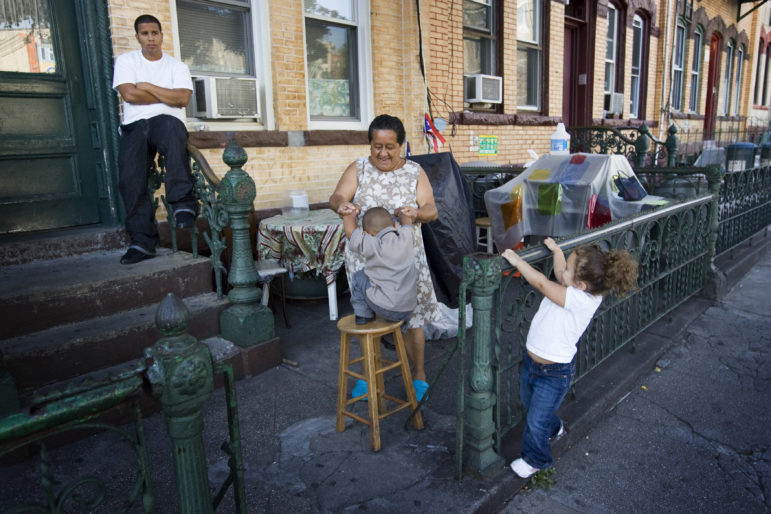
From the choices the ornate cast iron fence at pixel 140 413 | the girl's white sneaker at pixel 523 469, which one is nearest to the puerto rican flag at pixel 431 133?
the girl's white sneaker at pixel 523 469

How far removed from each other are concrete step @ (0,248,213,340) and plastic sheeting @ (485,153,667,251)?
137 inches

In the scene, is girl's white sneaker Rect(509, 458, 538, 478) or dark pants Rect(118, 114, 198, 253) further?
dark pants Rect(118, 114, 198, 253)

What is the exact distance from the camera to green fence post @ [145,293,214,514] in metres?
1.52

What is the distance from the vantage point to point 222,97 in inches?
217

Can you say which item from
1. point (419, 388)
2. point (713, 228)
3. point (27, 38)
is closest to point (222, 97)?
point (27, 38)

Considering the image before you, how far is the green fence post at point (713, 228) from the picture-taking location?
536cm

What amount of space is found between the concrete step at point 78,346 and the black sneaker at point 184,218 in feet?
2.33

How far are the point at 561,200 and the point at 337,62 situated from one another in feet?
10.8

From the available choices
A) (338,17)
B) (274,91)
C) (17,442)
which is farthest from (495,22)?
(17,442)

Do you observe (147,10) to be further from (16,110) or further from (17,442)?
(17,442)

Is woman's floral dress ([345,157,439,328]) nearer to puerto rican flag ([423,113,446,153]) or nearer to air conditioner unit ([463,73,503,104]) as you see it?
puerto rican flag ([423,113,446,153])

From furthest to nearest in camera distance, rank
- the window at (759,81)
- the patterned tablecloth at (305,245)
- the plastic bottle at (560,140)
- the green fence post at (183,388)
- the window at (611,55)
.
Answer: the window at (759,81)
the window at (611,55)
the plastic bottle at (560,140)
the patterned tablecloth at (305,245)
the green fence post at (183,388)

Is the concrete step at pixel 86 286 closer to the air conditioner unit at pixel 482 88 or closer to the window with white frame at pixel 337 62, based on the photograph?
the window with white frame at pixel 337 62

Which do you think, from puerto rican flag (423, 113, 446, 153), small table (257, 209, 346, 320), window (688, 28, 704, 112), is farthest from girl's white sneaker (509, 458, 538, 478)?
window (688, 28, 704, 112)
